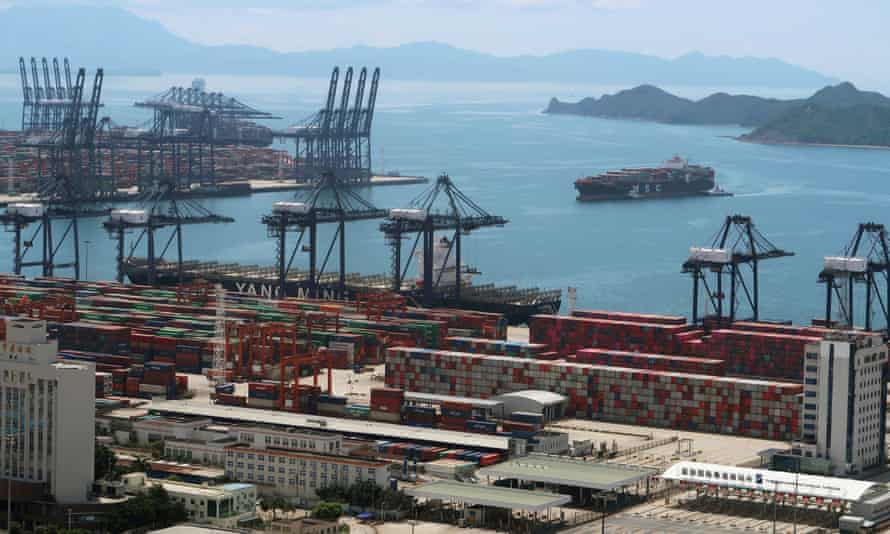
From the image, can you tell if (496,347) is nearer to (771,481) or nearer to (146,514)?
(771,481)

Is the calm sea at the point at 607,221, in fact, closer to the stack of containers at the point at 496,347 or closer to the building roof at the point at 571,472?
the stack of containers at the point at 496,347

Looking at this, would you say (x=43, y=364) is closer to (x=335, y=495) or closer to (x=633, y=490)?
(x=335, y=495)

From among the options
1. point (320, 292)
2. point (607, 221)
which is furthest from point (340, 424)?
point (607, 221)

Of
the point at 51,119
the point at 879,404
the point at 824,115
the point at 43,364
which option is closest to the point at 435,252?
the point at 879,404

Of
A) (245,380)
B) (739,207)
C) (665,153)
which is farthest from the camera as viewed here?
(665,153)

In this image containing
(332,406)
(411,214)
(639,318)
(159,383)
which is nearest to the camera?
(332,406)
